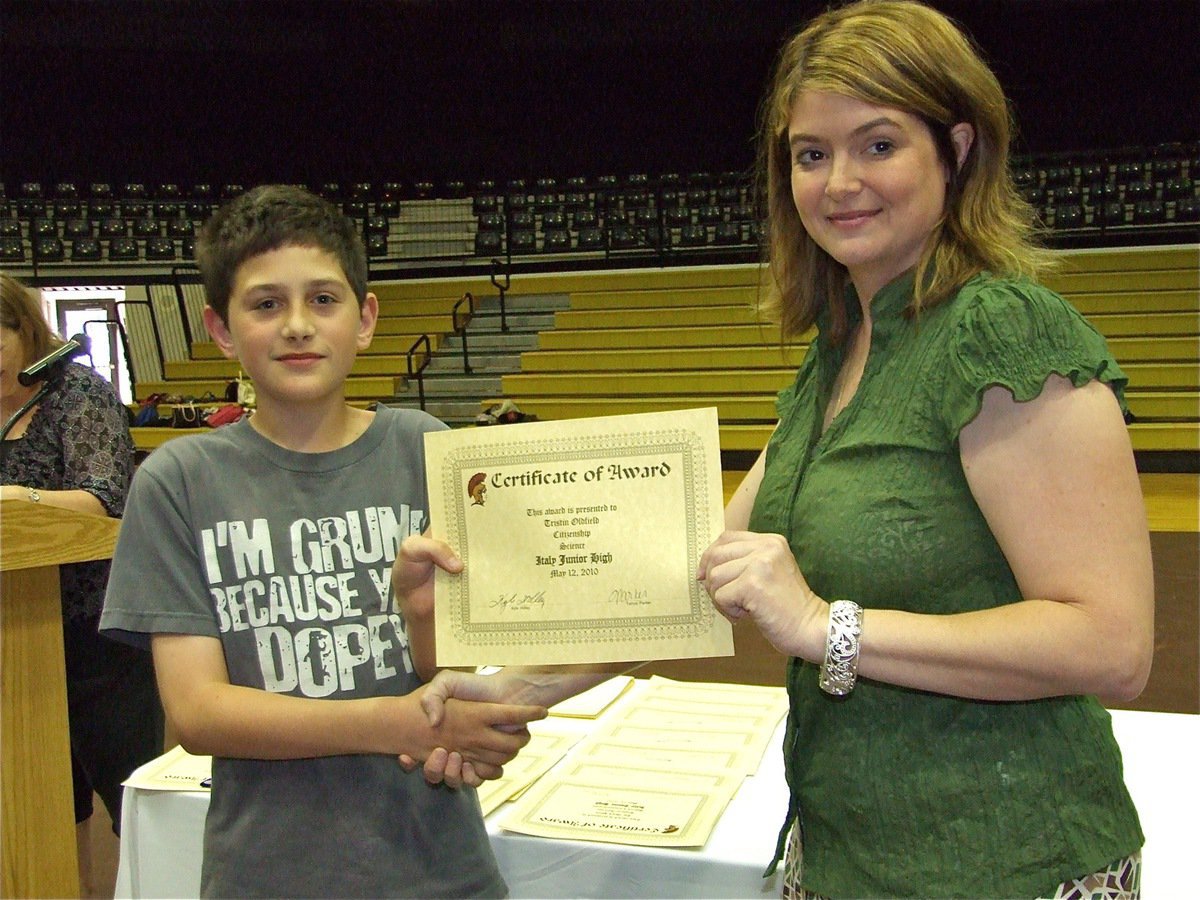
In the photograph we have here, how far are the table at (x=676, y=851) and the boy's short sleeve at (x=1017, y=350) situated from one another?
68cm

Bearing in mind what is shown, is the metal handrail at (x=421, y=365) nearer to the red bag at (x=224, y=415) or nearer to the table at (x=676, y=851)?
the red bag at (x=224, y=415)

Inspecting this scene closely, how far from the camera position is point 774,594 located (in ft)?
3.25

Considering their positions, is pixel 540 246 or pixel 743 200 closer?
pixel 743 200

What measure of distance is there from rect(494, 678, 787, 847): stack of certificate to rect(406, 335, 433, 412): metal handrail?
8.60m

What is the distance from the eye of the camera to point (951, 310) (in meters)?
1.04

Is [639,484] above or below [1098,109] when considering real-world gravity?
below

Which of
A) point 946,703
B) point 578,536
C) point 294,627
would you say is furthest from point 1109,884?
point 294,627

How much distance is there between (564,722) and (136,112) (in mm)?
13205

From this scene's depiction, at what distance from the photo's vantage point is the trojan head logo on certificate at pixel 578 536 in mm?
1109

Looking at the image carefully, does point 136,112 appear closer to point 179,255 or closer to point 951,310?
point 179,255

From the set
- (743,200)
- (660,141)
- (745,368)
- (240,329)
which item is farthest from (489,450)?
(660,141)
